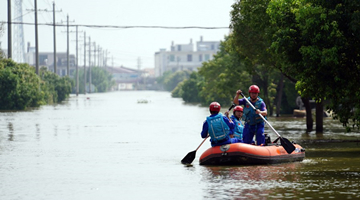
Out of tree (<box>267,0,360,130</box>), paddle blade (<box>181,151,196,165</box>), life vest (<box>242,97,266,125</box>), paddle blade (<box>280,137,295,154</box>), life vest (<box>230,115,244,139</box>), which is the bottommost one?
paddle blade (<box>181,151,196,165</box>)

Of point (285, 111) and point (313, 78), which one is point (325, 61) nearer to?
point (313, 78)

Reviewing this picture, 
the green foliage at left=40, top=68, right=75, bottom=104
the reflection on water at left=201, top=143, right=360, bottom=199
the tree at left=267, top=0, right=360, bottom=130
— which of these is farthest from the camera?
the green foliage at left=40, top=68, right=75, bottom=104

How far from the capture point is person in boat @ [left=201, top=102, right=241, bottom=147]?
18609 millimetres

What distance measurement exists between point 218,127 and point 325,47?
4.64 m

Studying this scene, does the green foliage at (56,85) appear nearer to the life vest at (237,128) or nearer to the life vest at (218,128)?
the life vest at (237,128)

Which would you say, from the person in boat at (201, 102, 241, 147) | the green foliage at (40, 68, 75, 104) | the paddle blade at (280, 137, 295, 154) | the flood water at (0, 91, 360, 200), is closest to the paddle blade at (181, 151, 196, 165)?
the flood water at (0, 91, 360, 200)

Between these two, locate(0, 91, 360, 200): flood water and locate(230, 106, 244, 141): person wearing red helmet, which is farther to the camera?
locate(230, 106, 244, 141): person wearing red helmet

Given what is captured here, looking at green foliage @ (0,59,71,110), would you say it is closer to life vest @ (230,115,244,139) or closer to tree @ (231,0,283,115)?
tree @ (231,0,283,115)

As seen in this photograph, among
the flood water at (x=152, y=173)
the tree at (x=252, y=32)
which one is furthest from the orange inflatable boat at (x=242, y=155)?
the tree at (x=252, y=32)

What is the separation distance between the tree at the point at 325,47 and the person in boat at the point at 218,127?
3722mm

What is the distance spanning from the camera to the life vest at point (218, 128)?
61.0 ft

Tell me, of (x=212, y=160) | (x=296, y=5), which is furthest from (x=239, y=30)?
(x=212, y=160)

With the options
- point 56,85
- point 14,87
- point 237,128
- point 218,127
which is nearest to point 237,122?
point 237,128

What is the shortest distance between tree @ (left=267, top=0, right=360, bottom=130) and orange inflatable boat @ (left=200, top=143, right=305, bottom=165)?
3064mm
